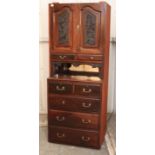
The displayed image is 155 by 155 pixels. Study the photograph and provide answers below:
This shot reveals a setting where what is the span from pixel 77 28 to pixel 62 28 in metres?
0.18

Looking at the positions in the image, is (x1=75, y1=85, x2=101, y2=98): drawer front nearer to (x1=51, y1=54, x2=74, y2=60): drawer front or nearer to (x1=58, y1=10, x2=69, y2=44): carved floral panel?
(x1=51, y1=54, x2=74, y2=60): drawer front

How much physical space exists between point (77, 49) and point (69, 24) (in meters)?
0.29

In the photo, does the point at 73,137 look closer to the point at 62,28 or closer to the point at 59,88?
the point at 59,88

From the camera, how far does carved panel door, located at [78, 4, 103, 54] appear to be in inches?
96.3

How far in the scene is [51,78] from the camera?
8.45ft

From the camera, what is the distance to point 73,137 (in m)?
2.62

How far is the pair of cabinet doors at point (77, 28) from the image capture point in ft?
8.08

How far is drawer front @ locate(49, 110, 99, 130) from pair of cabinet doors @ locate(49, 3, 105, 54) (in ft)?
2.33

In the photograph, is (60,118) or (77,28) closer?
(77,28)

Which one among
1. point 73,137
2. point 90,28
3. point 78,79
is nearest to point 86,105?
point 78,79
